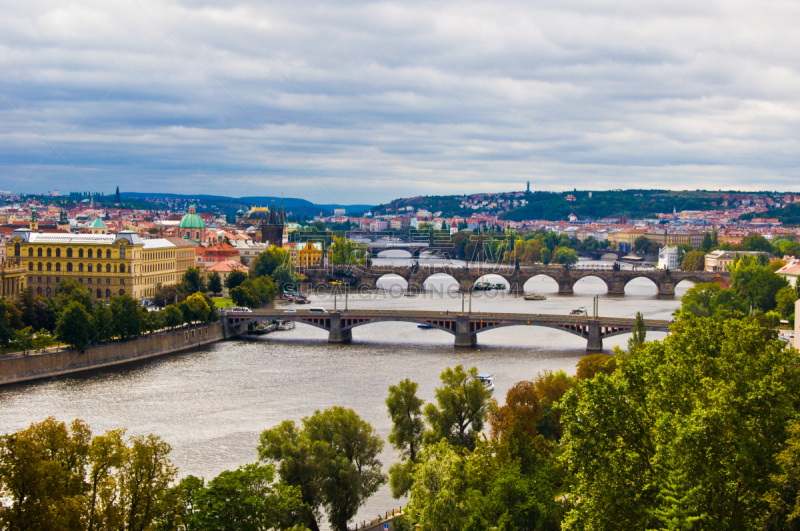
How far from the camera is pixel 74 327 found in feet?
92.7

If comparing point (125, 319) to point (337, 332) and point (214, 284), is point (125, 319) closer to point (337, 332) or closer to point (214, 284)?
point (337, 332)

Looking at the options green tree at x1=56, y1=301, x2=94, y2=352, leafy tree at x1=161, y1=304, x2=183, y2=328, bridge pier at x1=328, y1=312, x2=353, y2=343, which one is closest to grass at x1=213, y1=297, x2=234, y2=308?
leafy tree at x1=161, y1=304, x2=183, y2=328

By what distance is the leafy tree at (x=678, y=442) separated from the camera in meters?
8.57

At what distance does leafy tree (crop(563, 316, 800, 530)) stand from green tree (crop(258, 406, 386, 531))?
16.3 feet

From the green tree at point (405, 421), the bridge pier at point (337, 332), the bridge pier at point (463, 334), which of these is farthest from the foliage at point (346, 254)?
the green tree at point (405, 421)

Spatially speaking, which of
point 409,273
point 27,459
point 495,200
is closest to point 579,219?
point 495,200

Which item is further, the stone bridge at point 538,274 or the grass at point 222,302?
the stone bridge at point 538,274

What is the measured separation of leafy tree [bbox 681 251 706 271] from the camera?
247 feet

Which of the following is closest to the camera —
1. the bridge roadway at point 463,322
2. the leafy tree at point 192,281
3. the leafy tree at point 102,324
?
the leafy tree at point 102,324

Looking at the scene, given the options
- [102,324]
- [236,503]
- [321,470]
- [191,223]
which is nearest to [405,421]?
[321,470]

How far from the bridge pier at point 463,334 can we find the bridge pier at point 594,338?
4.60 meters

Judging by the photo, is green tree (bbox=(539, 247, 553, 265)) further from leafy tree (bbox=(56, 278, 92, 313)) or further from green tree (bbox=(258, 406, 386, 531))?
green tree (bbox=(258, 406, 386, 531))

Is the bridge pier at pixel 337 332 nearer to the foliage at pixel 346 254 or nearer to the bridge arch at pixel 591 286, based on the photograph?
the bridge arch at pixel 591 286

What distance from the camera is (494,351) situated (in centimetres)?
3375
